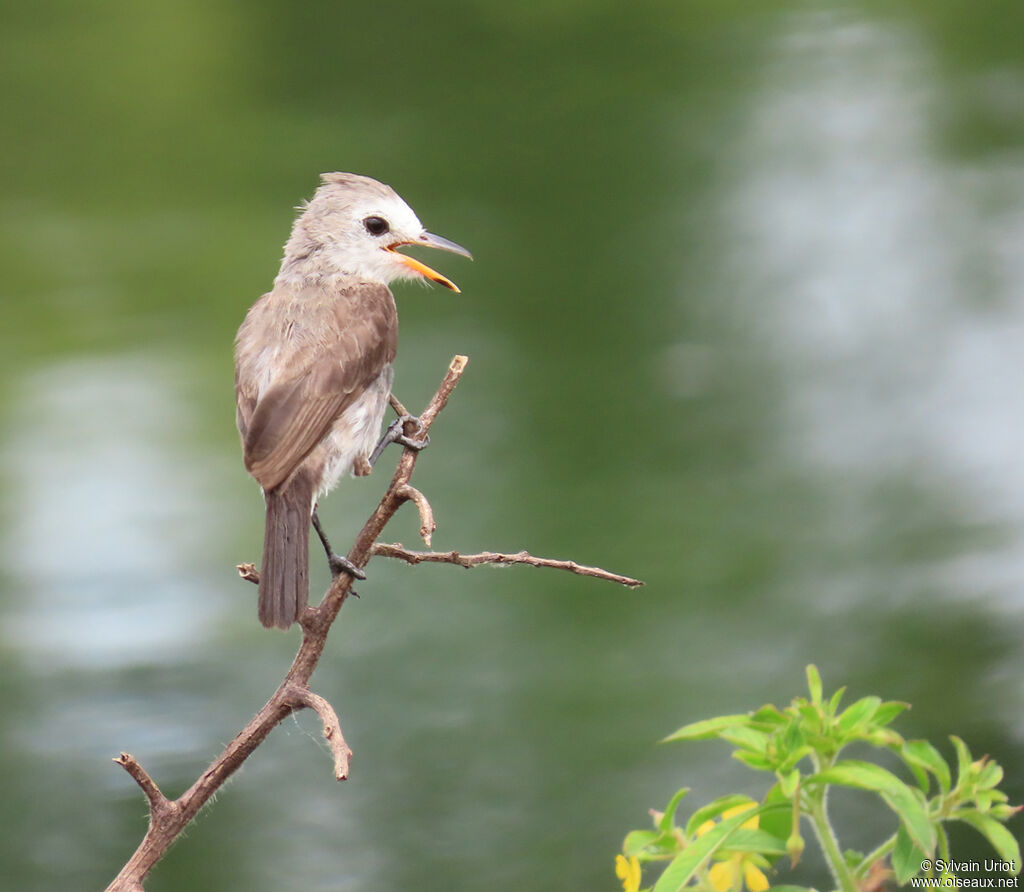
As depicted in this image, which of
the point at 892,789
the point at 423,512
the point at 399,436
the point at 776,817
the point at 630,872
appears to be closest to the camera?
the point at 892,789

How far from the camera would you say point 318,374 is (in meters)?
1.59

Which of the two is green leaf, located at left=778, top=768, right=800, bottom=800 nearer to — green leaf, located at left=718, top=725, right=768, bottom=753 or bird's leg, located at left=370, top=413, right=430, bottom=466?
green leaf, located at left=718, top=725, right=768, bottom=753

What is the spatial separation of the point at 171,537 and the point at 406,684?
0.72 metres

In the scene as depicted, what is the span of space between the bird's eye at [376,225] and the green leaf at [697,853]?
1151mm

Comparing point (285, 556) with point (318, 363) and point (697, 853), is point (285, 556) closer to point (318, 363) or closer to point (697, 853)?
point (318, 363)

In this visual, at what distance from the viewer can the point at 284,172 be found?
151 inches

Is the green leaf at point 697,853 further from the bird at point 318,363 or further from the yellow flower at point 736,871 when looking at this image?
the bird at point 318,363

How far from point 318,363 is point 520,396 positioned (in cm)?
178

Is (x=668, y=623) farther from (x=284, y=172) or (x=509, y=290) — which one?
(x=284, y=172)

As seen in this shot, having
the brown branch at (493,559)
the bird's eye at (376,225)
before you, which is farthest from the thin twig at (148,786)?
the bird's eye at (376,225)

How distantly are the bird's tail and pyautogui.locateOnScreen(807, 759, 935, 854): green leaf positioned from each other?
64 centimetres

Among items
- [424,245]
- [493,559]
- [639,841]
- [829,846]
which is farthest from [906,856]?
[424,245]

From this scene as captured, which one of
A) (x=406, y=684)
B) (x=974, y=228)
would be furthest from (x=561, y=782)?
(x=974, y=228)

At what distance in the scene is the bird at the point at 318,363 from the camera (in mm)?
1456
